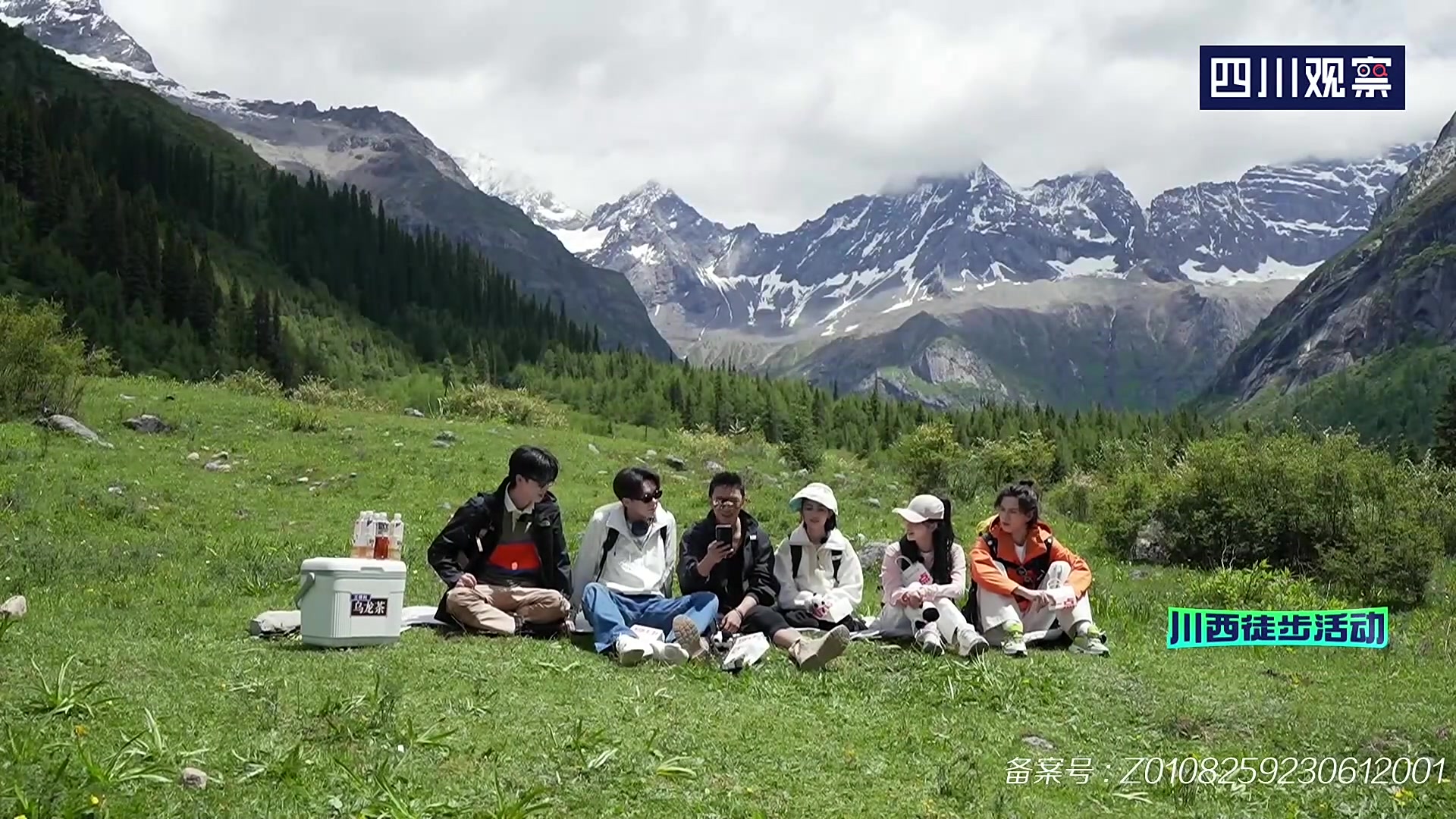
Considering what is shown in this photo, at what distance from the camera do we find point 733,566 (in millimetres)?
11516

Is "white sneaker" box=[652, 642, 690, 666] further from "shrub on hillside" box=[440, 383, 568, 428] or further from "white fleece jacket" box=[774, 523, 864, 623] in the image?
"shrub on hillside" box=[440, 383, 568, 428]

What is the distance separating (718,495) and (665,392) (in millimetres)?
112207

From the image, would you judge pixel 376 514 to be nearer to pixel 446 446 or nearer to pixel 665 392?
pixel 446 446

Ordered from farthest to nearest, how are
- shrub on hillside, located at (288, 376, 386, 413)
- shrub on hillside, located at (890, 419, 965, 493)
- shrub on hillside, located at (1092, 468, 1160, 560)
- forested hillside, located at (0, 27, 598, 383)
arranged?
forested hillside, located at (0, 27, 598, 383) < shrub on hillside, located at (288, 376, 386, 413) < shrub on hillside, located at (890, 419, 965, 493) < shrub on hillside, located at (1092, 468, 1160, 560)

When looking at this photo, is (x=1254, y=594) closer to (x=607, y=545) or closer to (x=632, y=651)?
(x=607, y=545)

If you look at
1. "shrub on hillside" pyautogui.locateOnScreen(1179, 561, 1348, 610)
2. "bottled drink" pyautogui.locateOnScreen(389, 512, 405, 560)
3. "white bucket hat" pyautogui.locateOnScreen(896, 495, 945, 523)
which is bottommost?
"shrub on hillside" pyautogui.locateOnScreen(1179, 561, 1348, 610)

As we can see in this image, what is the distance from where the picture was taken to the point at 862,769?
690 centimetres

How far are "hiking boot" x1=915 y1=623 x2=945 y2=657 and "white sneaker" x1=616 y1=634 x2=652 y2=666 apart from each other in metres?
2.83

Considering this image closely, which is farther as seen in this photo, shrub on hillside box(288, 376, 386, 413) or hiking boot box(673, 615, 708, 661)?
shrub on hillside box(288, 376, 386, 413)

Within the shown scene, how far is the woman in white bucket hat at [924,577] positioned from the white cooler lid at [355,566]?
17.2ft

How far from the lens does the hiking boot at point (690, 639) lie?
989 centimetres

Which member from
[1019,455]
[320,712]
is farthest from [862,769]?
[1019,455]

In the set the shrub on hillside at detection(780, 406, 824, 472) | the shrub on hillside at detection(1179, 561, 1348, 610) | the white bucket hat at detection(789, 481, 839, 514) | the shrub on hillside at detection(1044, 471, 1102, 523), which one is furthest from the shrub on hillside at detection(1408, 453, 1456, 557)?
the shrub on hillside at detection(780, 406, 824, 472)

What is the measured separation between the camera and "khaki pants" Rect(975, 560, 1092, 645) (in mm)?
11195
